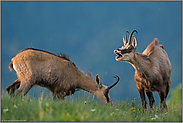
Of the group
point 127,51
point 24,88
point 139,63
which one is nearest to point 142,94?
point 139,63

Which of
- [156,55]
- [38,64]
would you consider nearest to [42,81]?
[38,64]

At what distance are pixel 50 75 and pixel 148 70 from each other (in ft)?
9.25

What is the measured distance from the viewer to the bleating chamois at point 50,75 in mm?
5613

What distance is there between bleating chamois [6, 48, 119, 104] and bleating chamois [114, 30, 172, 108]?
32.7 inches

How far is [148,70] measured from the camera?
19.3 feet

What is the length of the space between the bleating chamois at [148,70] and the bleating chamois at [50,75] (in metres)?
0.83

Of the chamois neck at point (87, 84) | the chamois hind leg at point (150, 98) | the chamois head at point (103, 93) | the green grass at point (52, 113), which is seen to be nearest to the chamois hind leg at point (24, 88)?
the green grass at point (52, 113)

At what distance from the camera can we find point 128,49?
18.6 feet

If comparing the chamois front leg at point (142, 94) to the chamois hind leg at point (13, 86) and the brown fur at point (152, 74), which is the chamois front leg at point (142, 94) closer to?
the brown fur at point (152, 74)

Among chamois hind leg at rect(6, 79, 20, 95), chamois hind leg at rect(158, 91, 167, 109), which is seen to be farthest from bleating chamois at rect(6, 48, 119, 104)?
chamois hind leg at rect(158, 91, 167, 109)

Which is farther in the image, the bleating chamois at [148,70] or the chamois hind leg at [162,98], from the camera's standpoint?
the chamois hind leg at [162,98]

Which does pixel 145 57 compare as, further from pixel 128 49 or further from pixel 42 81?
pixel 42 81

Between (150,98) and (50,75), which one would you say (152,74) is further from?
(50,75)

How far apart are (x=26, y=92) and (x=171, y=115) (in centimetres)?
384
